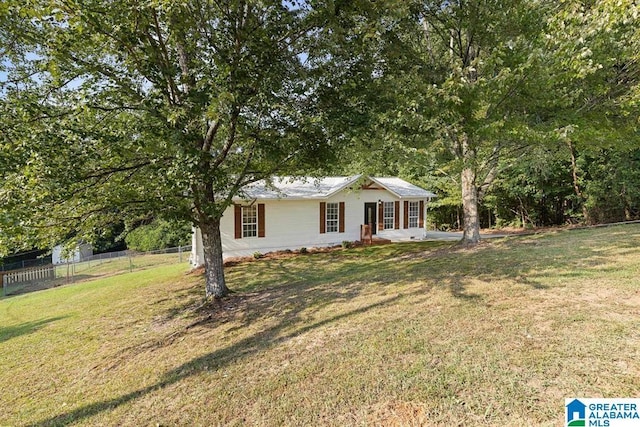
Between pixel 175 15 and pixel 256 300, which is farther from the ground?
pixel 175 15

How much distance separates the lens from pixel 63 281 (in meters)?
15.3

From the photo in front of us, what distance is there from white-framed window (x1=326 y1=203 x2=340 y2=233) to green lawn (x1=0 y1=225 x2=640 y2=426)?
27.2ft

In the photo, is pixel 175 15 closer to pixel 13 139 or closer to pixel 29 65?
pixel 13 139

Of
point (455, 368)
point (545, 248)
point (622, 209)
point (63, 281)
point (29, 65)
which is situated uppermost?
point (29, 65)

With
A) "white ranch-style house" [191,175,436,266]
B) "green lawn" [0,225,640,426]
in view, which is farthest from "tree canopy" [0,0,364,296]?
"white ranch-style house" [191,175,436,266]

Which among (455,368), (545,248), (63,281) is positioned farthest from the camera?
(63,281)

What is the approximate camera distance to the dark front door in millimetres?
17589

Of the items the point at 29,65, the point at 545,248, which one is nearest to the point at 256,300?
the point at 29,65

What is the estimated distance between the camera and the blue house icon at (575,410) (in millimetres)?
2734

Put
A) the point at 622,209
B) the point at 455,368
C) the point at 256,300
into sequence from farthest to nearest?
the point at 622,209, the point at 256,300, the point at 455,368

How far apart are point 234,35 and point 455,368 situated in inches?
222

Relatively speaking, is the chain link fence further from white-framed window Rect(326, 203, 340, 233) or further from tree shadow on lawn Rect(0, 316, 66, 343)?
white-framed window Rect(326, 203, 340, 233)

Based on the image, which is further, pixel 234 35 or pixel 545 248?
pixel 545 248
